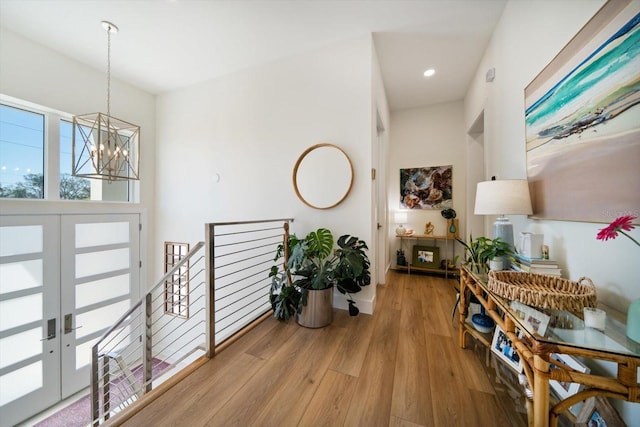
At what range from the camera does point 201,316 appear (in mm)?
3277

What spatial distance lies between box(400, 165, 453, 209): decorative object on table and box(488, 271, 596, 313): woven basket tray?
274 centimetres

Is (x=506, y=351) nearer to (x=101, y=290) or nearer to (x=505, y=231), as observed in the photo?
(x=505, y=231)

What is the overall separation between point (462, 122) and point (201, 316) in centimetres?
518

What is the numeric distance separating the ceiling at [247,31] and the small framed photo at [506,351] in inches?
108

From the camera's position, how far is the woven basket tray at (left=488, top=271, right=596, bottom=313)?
2.93 feet

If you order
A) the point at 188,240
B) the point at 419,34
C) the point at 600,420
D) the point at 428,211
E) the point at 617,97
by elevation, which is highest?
the point at 419,34

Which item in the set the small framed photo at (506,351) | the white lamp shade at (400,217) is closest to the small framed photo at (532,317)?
the small framed photo at (506,351)

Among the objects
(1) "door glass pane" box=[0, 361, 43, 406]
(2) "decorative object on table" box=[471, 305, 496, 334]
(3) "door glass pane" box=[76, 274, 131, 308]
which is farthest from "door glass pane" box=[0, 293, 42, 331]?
(2) "decorative object on table" box=[471, 305, 496, 334]

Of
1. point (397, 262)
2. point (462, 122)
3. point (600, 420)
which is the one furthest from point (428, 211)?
point (600, 420)

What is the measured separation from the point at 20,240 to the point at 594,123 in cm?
480

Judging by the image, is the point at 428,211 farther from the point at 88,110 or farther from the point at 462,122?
the point at 88,110

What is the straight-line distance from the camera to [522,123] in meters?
1.69

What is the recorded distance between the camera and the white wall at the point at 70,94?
7.67ft

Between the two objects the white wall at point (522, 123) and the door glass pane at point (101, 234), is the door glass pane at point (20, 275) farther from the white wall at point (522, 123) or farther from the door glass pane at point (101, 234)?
the white wall at point (522, 123)
